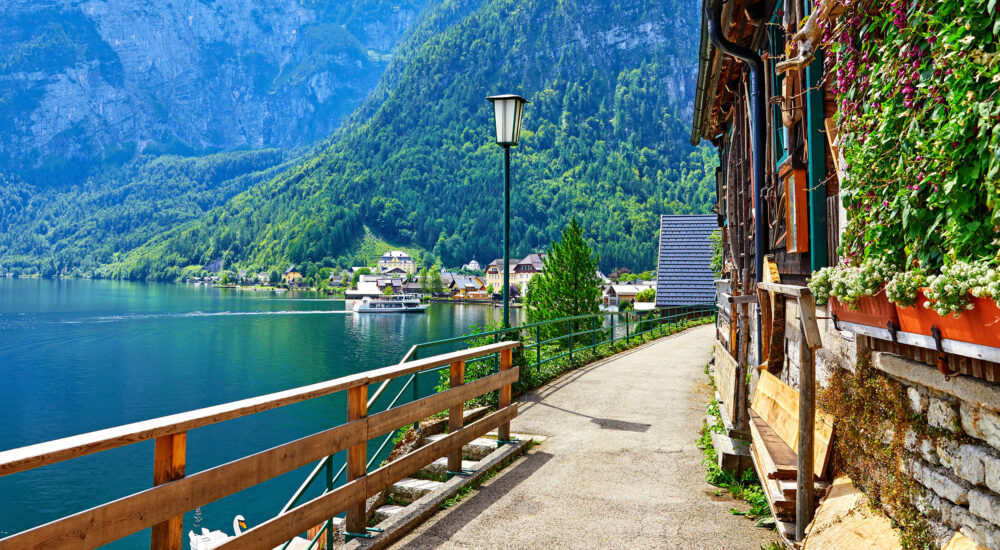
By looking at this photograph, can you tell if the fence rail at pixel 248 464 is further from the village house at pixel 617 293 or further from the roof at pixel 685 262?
the village house at pixel 617 293

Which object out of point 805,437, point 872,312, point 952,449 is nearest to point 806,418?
point 805,437

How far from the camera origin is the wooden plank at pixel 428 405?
14.4 feet

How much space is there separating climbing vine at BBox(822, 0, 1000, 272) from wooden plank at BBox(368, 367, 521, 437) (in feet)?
9.79

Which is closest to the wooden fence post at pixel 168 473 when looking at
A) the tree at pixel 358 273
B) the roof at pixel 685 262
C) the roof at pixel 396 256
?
the roof at pixel 685 262

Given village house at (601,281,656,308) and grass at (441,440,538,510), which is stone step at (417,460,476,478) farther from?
village house at (601,281,656,308)

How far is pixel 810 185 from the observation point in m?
5.19

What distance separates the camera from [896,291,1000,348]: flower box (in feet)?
7.61

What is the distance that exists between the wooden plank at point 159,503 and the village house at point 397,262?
147992 millimetres

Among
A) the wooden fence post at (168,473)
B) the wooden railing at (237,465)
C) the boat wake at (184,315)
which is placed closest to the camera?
the wooden railing at (237,465)

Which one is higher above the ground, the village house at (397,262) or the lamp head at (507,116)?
the village house at (397,262)

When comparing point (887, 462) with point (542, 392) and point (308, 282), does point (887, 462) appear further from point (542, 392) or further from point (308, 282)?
point (308, 282)

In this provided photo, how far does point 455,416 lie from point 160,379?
40.7 metres

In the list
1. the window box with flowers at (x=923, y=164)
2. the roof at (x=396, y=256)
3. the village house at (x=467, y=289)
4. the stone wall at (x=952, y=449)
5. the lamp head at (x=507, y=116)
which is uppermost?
the roof at (x=396, y=256)

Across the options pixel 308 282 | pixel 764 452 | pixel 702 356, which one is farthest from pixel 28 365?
pixel 308 282
